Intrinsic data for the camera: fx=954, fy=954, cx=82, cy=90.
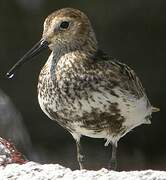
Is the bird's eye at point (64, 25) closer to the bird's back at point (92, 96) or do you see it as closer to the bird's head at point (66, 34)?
the bird's head at point (66, 34)

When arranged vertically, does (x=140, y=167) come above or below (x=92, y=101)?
below

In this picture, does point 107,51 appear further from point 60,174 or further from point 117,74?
point 60,174

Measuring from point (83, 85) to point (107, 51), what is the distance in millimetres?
5887

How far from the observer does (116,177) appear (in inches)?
201

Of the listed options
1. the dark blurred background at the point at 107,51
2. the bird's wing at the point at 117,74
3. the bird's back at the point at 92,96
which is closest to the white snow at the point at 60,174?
the bird's back at the point at 92,96

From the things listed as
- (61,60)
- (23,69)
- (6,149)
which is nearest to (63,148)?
(23,69)

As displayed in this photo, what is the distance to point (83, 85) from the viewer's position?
21.8 feet

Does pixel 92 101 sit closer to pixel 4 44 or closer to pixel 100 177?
pixel 100 177

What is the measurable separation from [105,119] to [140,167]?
5555mm

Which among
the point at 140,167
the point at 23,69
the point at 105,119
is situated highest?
the point at 105,119

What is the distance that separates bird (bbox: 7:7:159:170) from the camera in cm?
664

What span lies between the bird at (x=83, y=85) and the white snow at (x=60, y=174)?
130 cm

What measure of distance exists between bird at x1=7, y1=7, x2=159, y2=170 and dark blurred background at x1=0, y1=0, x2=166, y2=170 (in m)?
5.42

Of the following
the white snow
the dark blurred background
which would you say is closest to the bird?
the white snow
